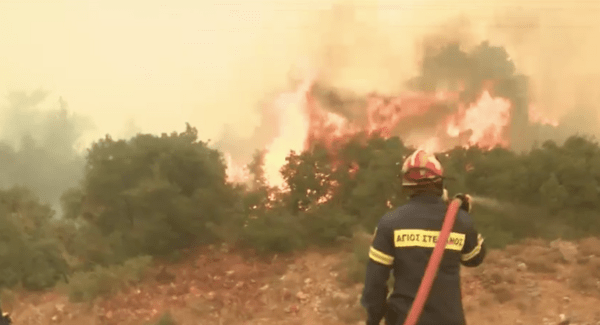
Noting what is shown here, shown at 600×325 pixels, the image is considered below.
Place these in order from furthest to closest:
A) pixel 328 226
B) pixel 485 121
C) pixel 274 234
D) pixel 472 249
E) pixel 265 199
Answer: pixel 485 121, pixel 265 199, pixel 328 226, pixel 274 234, pixel 472 249

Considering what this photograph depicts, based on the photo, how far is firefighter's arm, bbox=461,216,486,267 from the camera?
3.09m

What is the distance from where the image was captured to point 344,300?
1006 cm

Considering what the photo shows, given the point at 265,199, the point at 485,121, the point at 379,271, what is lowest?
the point at 265,199

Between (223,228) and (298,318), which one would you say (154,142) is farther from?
(298,318)

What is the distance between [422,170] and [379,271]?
25.1 inches

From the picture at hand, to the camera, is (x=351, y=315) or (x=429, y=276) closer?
(x=429, y=276)

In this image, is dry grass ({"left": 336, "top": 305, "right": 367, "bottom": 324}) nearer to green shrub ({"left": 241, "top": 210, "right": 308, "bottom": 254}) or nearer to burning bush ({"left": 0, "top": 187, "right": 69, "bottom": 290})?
green shrub ({"left": 241, "top": 210, "right": 308, "bottom": 254})

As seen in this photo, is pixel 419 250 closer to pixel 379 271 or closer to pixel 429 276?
pixel 429 276

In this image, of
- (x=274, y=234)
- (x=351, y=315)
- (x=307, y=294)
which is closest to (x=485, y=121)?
(x=274, y=234)

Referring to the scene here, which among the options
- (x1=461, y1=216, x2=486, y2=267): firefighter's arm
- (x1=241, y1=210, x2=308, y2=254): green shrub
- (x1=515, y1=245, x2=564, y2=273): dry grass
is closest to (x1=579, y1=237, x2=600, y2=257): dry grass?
(x1=515, y1=245, x2=564, y2=273): dry grass

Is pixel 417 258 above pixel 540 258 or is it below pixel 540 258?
above

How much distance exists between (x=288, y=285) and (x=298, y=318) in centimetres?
148

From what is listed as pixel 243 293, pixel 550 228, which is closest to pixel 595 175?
pixel 550 228

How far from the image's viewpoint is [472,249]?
124 inches
